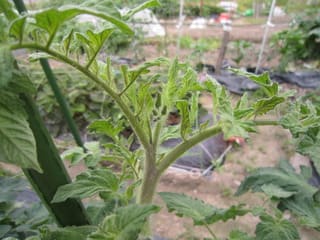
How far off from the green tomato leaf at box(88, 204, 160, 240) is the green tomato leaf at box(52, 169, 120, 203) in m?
0.08

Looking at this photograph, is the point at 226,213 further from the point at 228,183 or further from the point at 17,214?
the point at 228,183

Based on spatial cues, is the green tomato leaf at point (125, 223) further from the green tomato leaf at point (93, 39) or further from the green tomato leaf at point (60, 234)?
the green tomato leaf at point (93, 39)

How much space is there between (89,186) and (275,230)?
0.38 metres

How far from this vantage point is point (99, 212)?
29.6 inches

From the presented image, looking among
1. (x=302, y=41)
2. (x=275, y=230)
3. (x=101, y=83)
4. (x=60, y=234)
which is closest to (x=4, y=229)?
(x=60, y=234)

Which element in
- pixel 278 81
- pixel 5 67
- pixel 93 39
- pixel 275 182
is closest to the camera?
pixel 5 67

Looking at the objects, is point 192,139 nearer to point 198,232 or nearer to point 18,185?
point 18,185

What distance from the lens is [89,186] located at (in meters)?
0.61

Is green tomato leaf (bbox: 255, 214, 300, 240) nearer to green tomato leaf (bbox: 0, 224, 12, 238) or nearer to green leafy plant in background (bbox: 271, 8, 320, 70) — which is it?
green tomato leaf (bbox: 0, 224, 12, 238)

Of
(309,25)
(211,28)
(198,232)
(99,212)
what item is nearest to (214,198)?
(198,232)

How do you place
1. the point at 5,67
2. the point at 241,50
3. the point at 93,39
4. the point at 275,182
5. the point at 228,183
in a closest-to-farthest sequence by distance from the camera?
1. the point at 5,67
2. the point at 93,39
3. the point at 275,182
4. the point at 228,183
5. the point at 241,50

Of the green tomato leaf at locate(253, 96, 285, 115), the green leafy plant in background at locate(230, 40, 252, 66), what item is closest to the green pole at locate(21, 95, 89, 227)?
the green tomato leaf at locate(253, 96, 285, 115)

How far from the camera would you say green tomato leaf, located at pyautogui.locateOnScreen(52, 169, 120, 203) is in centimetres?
57

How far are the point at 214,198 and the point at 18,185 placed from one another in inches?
72.1
